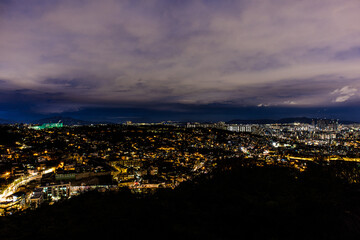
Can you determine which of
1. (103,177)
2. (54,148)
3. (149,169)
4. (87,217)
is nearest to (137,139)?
(54,148)

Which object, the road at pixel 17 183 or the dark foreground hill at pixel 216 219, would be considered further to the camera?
the road at pixel 17 183

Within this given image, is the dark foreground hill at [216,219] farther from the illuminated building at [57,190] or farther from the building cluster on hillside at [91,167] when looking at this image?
the illuminated building at [57,190]

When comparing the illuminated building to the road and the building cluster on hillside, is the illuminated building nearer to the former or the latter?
the building cluster on hillside

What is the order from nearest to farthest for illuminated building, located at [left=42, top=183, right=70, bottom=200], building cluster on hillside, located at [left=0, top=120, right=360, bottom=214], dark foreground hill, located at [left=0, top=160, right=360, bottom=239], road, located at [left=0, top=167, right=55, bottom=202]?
1. dark foreground hill, located at [left=0, top=160, right=360, bottom=239]
2. illuminated building, located at [left=42, top=183, right=70, bottom=200]
3. building cluster on hillside, located at [left=0, top=120, right=360, bottom=214]
4. road, located at [left=0, top=167, right=55, bottom=202]

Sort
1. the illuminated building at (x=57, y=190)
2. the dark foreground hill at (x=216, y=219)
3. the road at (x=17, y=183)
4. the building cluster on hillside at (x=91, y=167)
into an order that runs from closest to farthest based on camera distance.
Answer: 1. the dark foreground hill at (x=216, y=219)
2. the illuminated building at (x=57, y=190)
3. the building cluster on hillside at (x=91, y=167)
4. the road at (x=17, y=183)

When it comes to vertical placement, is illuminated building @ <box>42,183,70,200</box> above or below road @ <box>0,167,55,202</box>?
above

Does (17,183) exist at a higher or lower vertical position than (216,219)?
lower

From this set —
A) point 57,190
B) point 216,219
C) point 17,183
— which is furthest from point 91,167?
point 216,219

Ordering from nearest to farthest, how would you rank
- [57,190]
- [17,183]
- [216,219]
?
[216,219], [57,190], [17,183]

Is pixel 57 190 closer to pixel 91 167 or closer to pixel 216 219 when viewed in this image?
pixel 91 167

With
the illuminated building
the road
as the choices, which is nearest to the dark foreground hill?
the illuminated building

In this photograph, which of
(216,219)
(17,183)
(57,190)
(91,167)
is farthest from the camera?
(91,167)

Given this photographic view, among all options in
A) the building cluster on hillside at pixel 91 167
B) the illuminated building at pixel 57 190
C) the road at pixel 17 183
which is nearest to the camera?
the illuminated building at pixel 57 190

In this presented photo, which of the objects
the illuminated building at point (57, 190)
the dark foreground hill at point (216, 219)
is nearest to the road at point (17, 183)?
the illuminated building at point (57, 190)
